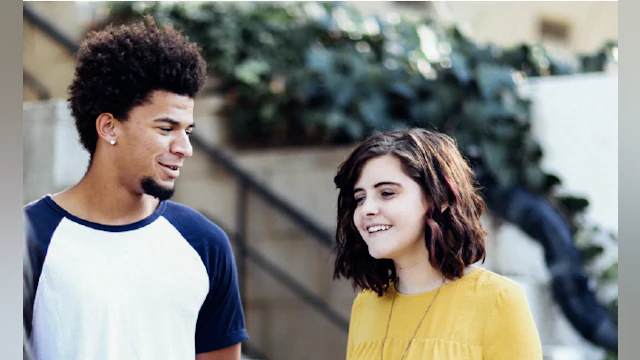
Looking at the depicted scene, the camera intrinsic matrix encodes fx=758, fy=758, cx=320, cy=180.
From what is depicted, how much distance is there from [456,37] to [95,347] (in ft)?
13.2

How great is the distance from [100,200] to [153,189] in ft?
0.46

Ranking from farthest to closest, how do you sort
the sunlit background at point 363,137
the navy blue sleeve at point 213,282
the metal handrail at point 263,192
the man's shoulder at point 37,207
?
the metal handrail at point 263,192 → the sunlit background at point 363,137 → the navy blue sleeve at point 213,282 → the man's shoulder at point 37,207

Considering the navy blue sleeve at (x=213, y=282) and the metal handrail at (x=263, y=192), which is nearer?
the navy blue sleeve at (x=213, y=282)

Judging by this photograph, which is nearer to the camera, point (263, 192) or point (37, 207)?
point (37, 207)

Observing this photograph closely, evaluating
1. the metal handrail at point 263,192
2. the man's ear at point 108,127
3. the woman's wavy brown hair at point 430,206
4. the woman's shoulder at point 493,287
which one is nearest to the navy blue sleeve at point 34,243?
the man's ear at point 108,127

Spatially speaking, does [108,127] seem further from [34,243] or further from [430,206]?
[430,206]

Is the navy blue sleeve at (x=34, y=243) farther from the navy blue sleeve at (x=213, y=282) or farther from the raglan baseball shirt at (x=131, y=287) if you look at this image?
the navy blue sleeve at (x=213, y=282)

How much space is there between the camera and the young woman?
Result: 1.83 meters

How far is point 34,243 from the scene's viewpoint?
1830 millimetres

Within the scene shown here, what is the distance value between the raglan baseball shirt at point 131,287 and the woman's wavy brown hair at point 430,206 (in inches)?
13.8

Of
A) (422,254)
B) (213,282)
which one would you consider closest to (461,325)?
(422,254)

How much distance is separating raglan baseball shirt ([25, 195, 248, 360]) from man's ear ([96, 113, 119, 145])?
8.4 inches

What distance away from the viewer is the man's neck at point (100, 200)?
6.33ft

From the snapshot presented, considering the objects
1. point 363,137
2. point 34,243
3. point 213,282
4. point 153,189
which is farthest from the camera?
point 363,137
